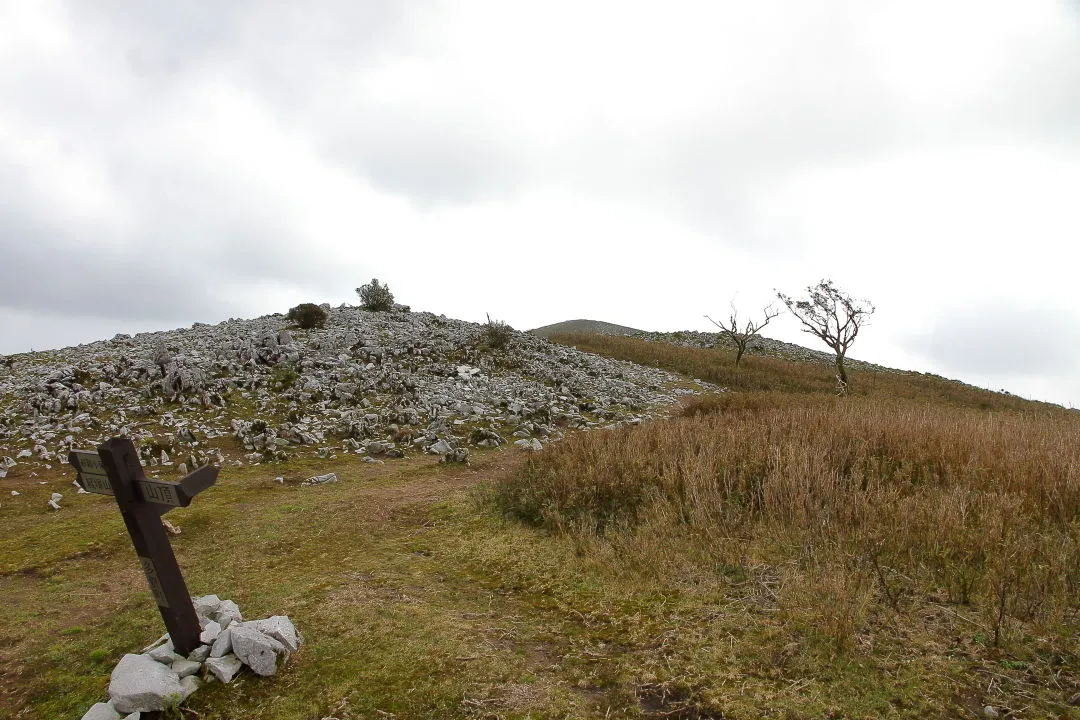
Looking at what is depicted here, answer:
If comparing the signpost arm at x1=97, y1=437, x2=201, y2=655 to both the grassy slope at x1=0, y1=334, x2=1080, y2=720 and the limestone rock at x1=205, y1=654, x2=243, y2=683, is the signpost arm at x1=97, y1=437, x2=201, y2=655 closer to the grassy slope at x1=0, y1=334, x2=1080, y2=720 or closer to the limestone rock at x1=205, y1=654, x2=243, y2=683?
the limestone rock at x1=205, y1=654, x2=243, y2=683

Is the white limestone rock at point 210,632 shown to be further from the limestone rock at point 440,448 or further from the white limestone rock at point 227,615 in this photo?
the limestone rock at point 440,448

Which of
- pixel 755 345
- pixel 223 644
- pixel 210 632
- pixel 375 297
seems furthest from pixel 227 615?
pixel 755 345

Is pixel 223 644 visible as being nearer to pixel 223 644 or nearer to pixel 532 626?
pixel 223 644

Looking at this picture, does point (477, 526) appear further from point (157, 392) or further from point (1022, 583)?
point (157, 392)

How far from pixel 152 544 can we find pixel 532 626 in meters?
2.95

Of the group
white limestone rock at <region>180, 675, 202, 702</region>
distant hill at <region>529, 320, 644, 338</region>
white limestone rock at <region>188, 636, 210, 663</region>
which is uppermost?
distant hill at <region>529, 320, 644, 338</region>

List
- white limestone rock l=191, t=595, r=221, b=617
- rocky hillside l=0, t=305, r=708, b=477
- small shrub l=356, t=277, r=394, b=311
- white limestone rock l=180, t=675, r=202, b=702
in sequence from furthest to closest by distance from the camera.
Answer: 1. small shrub l=356, t=277, r=394, b=311
2. rocky hillside l=0, t=305, r=708, b=477
3. white limestone rock l=191, t=595, r=221, b=617
4. white limestone rock l=180, t=675, r=202, b=702

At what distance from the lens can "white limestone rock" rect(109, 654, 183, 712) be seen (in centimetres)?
336

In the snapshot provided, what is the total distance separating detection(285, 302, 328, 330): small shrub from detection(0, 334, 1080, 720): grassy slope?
16.0 metres

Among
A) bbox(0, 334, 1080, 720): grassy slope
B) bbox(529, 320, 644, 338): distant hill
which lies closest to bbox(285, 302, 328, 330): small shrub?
bbox(0, 334, 1080, 720): grassy slope

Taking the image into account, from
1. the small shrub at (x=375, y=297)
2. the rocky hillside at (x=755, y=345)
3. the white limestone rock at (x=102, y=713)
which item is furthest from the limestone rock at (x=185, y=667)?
the rocky hillside at (x=755, y=345)

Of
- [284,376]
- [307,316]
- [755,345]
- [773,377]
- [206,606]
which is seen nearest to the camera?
[206,606]

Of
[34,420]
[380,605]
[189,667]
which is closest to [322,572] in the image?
[380,605]

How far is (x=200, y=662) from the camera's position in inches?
149
